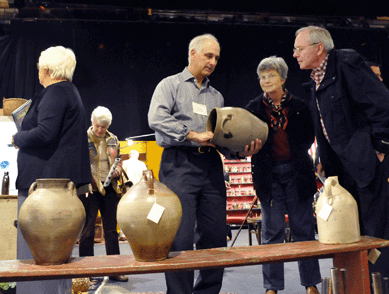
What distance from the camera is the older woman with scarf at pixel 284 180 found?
252 cm

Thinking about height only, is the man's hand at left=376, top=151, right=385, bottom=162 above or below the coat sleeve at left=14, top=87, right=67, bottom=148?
below

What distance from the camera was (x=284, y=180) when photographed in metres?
2.55

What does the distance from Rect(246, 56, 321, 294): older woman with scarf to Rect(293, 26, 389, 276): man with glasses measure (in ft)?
0.96

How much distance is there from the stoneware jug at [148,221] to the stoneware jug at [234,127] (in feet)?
2.07

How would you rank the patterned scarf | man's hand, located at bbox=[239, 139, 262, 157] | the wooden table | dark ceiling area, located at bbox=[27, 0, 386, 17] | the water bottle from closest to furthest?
1. the wooden table
2. man's hand, located at bbox=[239, 139, 262, 157]
3. the patterned scarf
4. the water bottle
5. dark ceiling area, located at bbox=[27, 0, 386, 17]

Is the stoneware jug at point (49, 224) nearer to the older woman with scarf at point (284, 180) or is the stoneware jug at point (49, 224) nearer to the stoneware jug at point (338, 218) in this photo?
the stoneware jug at point (338, 218)

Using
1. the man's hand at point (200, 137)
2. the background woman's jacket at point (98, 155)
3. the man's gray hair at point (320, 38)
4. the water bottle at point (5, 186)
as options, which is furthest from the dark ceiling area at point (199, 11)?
the man's hand at point (200, 137)

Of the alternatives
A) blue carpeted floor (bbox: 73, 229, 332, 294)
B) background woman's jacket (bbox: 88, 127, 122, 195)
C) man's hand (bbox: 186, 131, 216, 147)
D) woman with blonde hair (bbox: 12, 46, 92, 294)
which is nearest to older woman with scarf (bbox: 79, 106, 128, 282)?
background woman's jacket (bbox: 88, 127, 122, 195)

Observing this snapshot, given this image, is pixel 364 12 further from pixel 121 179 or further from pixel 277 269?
pixel 277 269

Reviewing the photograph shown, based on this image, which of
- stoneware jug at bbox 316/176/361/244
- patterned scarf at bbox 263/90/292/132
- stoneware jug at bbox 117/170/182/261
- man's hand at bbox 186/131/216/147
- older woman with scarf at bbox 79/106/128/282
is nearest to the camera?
stoneware jug at bbox 117/170/182/261

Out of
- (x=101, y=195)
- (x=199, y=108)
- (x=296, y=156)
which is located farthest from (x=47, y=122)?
(x=101, y=195)

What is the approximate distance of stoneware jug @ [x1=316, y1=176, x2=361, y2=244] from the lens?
166 centimetres

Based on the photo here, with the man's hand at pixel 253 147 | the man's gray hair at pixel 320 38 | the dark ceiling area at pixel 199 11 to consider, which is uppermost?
the dark ceiling area at pixel 199 11

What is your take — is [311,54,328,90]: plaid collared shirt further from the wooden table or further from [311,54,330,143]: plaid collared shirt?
the wooden table
